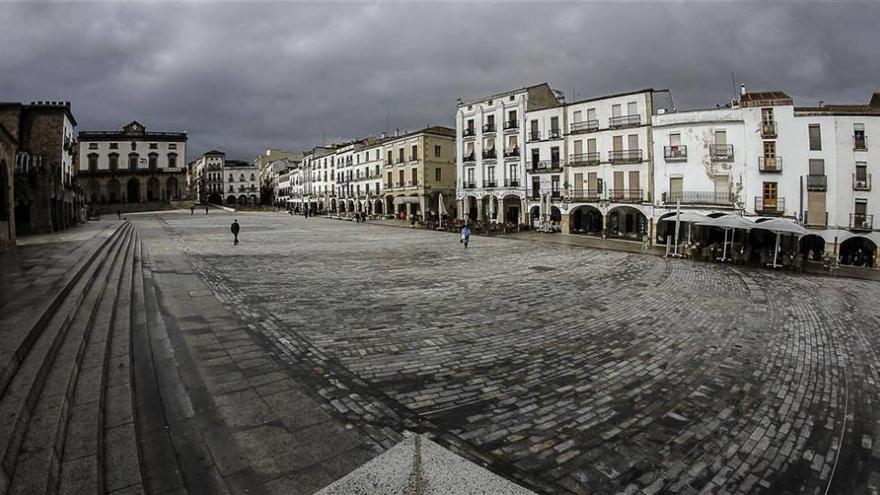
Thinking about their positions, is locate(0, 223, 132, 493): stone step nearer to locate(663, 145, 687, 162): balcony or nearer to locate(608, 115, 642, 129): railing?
locate(663, 145, 687, 162): balcony

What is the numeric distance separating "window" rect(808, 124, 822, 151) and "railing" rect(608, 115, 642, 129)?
986 cm

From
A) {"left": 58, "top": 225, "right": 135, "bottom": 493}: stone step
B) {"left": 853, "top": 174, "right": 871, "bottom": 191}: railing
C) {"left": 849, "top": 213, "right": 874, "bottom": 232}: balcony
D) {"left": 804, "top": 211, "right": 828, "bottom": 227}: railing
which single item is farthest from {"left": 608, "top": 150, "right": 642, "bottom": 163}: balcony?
{"left": 58, "top": 225, "right": 135, "bottom": 493}: stone step

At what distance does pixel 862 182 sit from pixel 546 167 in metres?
20.1

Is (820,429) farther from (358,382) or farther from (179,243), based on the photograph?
(179,243)

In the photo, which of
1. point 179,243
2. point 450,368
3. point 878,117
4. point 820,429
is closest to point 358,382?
point 450,368

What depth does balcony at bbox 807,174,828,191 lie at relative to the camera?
24156 mm

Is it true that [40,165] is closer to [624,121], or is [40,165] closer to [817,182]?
[624,121]

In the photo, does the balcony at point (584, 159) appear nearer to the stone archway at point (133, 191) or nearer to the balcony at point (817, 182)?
the balcony at point (817, 182)

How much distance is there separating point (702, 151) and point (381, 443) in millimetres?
30976

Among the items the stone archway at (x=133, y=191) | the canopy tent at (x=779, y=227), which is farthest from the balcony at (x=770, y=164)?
the stone archway at (x=133, y=191)

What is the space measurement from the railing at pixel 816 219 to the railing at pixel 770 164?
3028 mm

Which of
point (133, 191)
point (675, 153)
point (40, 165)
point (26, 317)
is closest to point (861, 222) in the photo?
point (675, 153)

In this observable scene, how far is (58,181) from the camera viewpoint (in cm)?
2573

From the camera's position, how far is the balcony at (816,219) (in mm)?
24156
